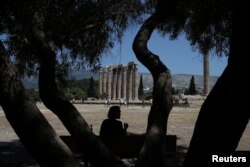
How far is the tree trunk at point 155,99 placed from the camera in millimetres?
4949

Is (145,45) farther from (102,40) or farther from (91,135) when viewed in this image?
(102,40)

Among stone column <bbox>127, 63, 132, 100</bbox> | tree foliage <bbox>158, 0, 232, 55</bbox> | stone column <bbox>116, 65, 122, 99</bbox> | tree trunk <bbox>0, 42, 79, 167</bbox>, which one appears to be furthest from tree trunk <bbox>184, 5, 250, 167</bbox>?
stone column <bbox>116, 65, 122, 99</bbox>

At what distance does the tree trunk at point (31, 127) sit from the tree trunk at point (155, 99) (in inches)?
36.5

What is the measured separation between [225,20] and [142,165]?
5.85 meters

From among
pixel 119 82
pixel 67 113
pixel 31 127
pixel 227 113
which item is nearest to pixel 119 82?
pixel 119 82

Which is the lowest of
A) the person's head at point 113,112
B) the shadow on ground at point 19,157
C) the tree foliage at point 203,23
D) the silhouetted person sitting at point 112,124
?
the shadow on ground at point 19,157

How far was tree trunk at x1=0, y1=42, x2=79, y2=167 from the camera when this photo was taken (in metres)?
4.34

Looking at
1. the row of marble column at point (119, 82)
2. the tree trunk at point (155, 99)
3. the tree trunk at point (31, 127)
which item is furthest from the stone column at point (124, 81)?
the tree trunk at point (31, 127)

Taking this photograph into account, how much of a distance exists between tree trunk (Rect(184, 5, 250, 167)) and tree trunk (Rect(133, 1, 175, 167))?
2.46ft

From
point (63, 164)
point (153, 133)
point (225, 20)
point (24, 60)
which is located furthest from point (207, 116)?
point (24, 60)

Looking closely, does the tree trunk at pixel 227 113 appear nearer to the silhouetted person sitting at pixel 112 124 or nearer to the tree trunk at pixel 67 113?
the tree trunk at pixel 67 113

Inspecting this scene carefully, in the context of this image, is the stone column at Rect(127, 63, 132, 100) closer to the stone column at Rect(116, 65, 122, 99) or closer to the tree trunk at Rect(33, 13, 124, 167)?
the stone column at Rect(116, 65, 122, 99)

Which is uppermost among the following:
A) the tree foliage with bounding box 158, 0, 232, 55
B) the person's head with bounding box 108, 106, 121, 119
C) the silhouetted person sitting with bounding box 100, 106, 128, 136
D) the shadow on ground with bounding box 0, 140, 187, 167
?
the tree foliage with bounding box 158, 0, 232, 55

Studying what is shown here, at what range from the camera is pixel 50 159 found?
4324mm
